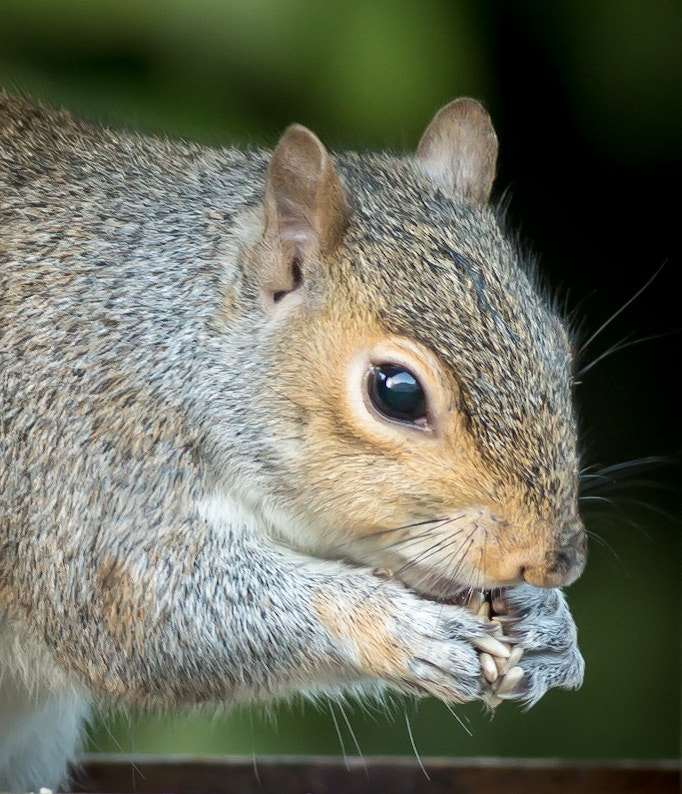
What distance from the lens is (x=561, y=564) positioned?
1.14 metres

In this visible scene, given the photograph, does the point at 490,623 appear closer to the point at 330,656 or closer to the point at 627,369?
the point at 330,656

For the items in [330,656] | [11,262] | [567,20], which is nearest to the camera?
[330,656]

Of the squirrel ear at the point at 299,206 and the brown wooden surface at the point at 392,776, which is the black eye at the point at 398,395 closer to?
the squirrel ear at the point at 299,206

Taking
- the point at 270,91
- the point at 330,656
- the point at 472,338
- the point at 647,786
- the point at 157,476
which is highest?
the point at 270,91

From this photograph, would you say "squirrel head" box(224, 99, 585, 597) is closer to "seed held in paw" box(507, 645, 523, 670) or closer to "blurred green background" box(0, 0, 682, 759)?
"seed held in paw" box(507, 645, 523, 670)

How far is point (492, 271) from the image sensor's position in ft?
4.03

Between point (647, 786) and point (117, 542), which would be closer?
point (117, 542)

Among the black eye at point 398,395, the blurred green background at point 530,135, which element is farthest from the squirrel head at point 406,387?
the blurred green background at point 530,135

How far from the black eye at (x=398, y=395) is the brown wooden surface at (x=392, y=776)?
1.50 ft

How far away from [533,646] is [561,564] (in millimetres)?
146

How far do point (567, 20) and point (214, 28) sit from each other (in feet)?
1.64

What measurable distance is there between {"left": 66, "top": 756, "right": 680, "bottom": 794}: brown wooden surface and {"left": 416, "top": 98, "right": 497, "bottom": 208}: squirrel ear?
0.57 metres

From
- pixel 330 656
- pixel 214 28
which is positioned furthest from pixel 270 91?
pixel 330 656

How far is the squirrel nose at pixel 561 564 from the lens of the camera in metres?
1.13
